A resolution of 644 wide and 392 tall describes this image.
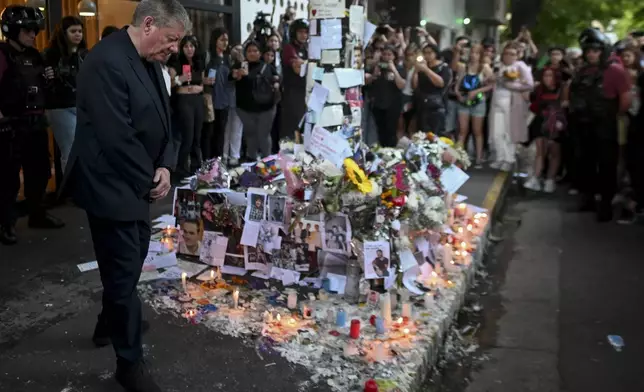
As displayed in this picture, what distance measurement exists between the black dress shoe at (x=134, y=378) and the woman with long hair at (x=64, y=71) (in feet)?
12.8

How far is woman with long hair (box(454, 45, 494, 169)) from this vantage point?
1041 centimetres

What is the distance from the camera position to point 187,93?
8.62m

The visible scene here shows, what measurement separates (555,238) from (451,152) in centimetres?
204

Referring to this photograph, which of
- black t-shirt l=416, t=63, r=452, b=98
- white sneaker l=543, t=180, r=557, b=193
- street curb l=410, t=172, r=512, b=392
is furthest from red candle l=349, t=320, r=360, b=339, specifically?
black t-shirt l=416, t=63, r=452, b=98

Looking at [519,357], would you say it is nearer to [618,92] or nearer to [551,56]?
[618,92]

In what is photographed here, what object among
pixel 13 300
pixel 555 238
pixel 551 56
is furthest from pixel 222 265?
pixel 551 56

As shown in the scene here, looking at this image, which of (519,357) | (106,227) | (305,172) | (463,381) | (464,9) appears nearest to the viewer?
(106,227)

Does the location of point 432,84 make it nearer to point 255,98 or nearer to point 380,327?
point 255,98

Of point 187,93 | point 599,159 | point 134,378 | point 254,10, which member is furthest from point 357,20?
point 254,10

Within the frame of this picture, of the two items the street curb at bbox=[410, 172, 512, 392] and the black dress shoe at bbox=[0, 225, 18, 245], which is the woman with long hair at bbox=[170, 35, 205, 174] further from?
the street curb at bbox=[410, 172, 512, 392]

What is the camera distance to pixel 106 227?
10.6ft

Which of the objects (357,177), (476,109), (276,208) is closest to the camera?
(357,177)

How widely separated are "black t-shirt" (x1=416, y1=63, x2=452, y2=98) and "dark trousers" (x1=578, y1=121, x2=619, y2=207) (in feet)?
7.79

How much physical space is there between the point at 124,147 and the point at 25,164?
3861 mm
